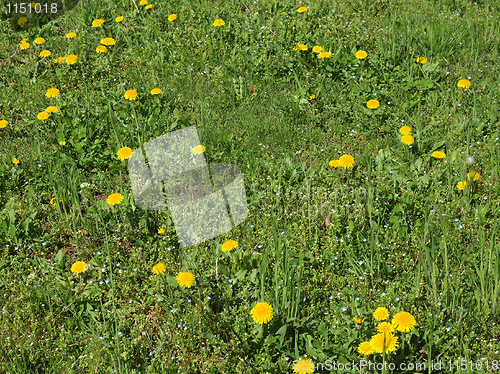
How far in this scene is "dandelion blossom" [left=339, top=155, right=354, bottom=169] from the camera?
125 inches

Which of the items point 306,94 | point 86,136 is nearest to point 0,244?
point 86,136

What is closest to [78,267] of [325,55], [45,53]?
[45,53]

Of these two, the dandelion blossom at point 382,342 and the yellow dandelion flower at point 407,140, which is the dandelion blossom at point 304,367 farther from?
the yellow dandelion flower at point 407,140

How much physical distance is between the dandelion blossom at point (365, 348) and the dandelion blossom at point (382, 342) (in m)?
0.03

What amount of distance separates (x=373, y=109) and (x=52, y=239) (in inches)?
97.1

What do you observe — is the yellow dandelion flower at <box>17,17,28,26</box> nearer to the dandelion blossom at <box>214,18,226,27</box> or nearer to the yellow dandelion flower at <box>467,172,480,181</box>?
the dandelion blossom at <box>214,18,226,27</box>

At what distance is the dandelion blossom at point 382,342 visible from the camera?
2109 mm

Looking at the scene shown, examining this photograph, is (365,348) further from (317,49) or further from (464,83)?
(317,49)

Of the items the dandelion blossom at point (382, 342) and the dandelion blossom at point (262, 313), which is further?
the dandelion blossom at point (262, 313)

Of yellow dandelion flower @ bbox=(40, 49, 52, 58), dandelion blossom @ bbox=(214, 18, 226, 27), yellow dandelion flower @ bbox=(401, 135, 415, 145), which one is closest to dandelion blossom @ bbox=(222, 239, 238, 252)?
yellow dandelion flower @ bbox=(401, 135, 415, 145)

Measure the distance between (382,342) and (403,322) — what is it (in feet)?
0.49

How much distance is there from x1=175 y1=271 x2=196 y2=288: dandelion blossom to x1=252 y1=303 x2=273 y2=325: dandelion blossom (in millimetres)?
411

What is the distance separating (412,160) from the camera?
11.1 feet

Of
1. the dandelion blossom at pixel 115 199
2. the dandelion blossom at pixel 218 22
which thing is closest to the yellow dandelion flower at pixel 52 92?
the dandelion blossom at pixel 115 199
